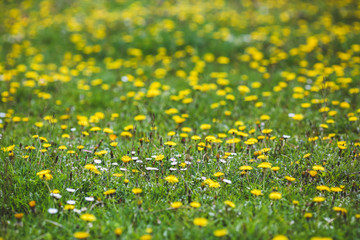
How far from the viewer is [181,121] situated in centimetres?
366

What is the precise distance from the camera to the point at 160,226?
2.17 meters

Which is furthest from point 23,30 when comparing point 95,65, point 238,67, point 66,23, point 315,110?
point 315,110

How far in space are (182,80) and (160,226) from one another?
13.0 feet

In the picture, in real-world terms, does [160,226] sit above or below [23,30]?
below

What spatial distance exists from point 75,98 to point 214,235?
394cm

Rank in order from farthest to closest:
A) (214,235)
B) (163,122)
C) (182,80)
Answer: (182,80) < (163,122) < (214,235)

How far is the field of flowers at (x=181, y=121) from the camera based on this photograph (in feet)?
7.41

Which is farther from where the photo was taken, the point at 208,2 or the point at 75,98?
the point at 208,2

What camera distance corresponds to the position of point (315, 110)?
14.6 feet

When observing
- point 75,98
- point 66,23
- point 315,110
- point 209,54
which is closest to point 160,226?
point 315,110

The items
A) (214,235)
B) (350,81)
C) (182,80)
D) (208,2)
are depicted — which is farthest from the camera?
(208,2)

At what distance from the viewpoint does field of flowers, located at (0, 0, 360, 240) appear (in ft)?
7.41

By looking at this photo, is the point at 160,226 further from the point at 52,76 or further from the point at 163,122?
the point at 52,76

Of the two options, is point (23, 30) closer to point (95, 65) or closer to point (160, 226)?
point (95, 65)
